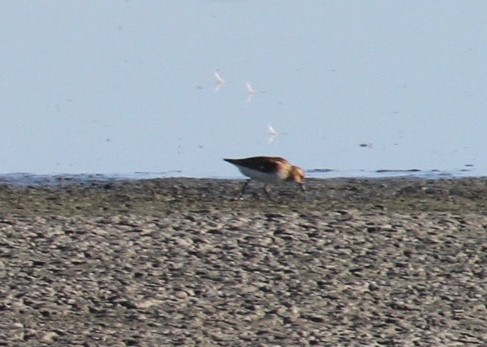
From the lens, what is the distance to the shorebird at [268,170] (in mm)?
13289

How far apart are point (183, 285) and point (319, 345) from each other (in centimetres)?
132

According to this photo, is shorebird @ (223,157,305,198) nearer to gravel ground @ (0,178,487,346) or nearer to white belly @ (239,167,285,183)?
white belly @ (239,167,285,183)

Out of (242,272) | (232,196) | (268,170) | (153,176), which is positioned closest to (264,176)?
(268,170)

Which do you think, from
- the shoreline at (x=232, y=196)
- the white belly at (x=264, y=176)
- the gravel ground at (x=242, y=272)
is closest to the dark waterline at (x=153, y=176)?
the shoreline at (x=232, y=196)

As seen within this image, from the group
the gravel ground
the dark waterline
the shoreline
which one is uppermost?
the dark waterline

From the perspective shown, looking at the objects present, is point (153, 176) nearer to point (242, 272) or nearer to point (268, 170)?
point (268, 170)

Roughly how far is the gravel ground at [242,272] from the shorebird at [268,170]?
16cm

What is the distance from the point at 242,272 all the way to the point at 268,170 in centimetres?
306

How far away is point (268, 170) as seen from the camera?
1334 centimetres

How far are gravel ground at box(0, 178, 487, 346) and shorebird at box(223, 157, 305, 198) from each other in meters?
0.16

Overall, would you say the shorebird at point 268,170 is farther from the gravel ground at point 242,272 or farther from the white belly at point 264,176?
the gravel ground at point 242,272

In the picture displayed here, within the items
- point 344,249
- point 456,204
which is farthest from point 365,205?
point 344,249

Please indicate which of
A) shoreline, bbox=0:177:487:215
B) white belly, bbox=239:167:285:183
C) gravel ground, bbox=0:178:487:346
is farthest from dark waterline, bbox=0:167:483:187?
white belly, bbox=239:167:285:183

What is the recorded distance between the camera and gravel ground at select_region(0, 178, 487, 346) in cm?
916
